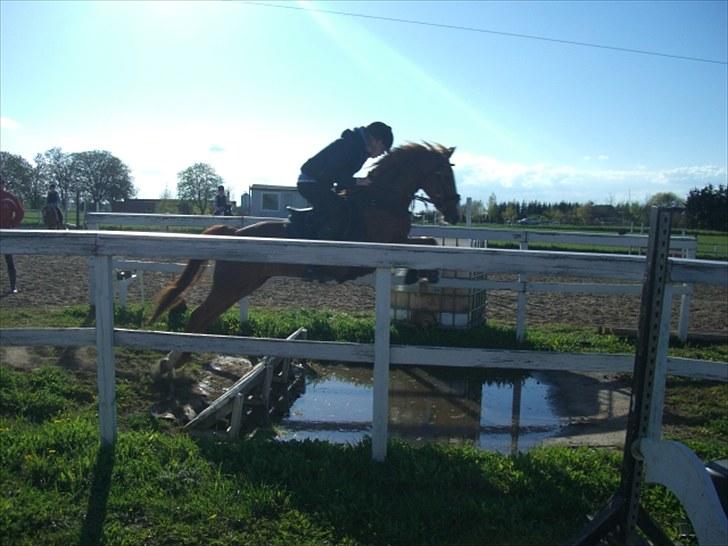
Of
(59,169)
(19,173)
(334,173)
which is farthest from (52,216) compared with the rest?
(59,169)

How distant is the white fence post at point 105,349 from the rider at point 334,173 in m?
2.97

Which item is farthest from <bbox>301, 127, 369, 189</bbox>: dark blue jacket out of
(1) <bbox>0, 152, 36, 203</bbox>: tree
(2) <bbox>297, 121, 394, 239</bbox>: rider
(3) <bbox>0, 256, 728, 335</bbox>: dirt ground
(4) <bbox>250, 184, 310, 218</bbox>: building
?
(1) <bbox>0, 152, 36, 203</bbox>: tree

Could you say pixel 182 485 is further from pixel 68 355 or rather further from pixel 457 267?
pixel 68 355

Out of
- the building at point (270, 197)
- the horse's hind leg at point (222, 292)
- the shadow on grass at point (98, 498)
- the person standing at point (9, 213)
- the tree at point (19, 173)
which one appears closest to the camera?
the shadow on grass at point (98, 498)

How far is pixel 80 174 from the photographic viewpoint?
169 ft

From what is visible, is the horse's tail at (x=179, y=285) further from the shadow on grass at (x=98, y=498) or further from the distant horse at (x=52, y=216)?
the distant horse at (x=52, y=216)

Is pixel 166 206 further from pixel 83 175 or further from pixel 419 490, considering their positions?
pixel 419 490

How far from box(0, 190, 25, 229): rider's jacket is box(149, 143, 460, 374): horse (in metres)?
5.47

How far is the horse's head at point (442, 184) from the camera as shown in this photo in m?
7.29

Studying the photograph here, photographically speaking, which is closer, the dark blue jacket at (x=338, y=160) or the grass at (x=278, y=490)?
the grass at (x=278, y=490)

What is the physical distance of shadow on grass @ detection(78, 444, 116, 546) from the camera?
9.41ft

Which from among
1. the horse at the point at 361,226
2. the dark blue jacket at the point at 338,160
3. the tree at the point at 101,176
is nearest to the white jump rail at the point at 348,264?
the horse at the point at 361,226

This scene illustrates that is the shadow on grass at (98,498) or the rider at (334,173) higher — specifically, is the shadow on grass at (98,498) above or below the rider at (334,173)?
below

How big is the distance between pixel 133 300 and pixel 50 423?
6.37 meters
